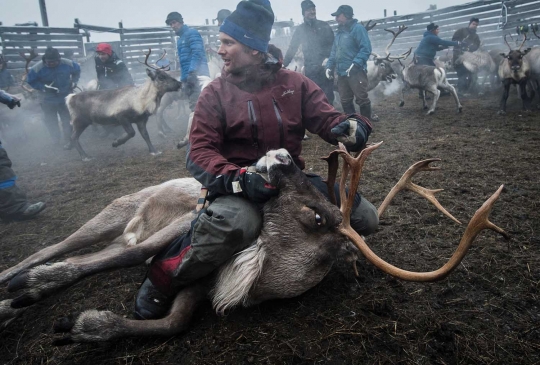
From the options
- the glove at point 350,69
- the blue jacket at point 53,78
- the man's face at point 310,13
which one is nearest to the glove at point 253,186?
the glove at point 350,69

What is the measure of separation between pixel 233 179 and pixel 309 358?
3.37 ft

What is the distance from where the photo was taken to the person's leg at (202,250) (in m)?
2.00

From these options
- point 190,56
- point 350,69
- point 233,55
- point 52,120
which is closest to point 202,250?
point 233,55

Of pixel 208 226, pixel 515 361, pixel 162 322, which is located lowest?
pixel 515 361

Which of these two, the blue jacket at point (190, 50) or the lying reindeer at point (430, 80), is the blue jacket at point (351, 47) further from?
the blue jacket at point (190, 50)

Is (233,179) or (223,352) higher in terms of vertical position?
(233,179)

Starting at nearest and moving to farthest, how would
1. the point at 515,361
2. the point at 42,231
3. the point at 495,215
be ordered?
the point at 515,361 < the point at 495,215 < the point at 42,231

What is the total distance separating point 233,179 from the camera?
2.03m

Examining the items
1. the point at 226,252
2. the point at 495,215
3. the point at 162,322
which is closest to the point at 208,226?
the point at 226,252

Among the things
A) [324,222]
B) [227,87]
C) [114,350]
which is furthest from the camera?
[227,87]

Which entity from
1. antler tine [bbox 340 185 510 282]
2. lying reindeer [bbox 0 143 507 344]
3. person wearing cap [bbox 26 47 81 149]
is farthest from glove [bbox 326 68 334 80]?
antler tine [bbox 340 185 510 282]

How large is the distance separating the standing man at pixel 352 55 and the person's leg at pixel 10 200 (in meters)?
6.23

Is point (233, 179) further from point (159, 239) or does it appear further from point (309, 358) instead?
point (309, 358)

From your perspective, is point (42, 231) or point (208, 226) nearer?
point (208, 226)
